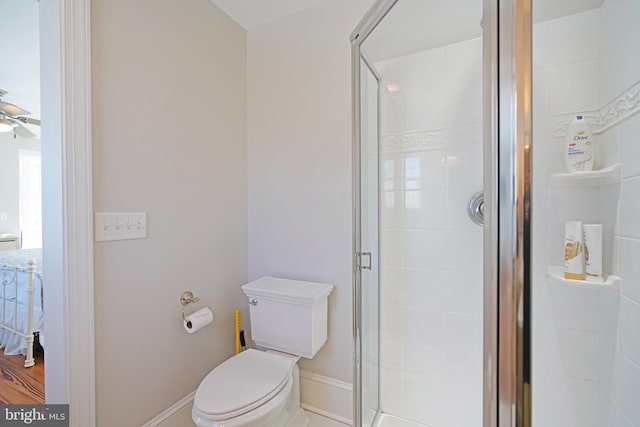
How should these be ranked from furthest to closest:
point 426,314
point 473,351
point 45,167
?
1. point 426,314
2. point 473,351
3. point 45,167

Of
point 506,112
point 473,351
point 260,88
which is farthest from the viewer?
point 260,88

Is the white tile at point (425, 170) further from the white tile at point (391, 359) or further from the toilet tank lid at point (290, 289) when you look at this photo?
the white tile at point (391, 359)

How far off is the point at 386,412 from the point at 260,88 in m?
2.01

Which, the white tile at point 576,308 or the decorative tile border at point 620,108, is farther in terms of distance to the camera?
the white tile at point 576,308

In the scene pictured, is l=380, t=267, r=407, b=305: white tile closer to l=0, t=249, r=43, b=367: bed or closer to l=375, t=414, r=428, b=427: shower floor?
l=375, t=414, r=428, b=427: shower floor

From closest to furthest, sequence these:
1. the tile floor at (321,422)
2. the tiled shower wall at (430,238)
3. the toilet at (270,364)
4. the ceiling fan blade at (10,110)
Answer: the toilet at (270,364)
the tiled shower wall at (430,238)
the tile floor at (321,422)
the ceiling fan blade at (10,110)

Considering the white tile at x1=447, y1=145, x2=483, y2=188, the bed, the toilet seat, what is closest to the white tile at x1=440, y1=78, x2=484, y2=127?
the white tile at x1=447, y1=145, x2=483, y2=188

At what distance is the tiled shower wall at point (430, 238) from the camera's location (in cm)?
129

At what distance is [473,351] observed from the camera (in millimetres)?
1253

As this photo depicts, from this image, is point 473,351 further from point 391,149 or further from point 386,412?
point 391,149

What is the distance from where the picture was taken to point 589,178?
2.80 ft

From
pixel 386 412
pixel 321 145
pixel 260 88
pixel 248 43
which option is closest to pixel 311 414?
pixel 386 412

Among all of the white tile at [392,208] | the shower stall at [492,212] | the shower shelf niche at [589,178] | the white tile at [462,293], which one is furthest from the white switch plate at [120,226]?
the shower shelf niche at [589,178]

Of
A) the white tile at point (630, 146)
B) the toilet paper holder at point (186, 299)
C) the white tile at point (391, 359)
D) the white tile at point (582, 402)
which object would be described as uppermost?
the white tile at point (630, 146)
